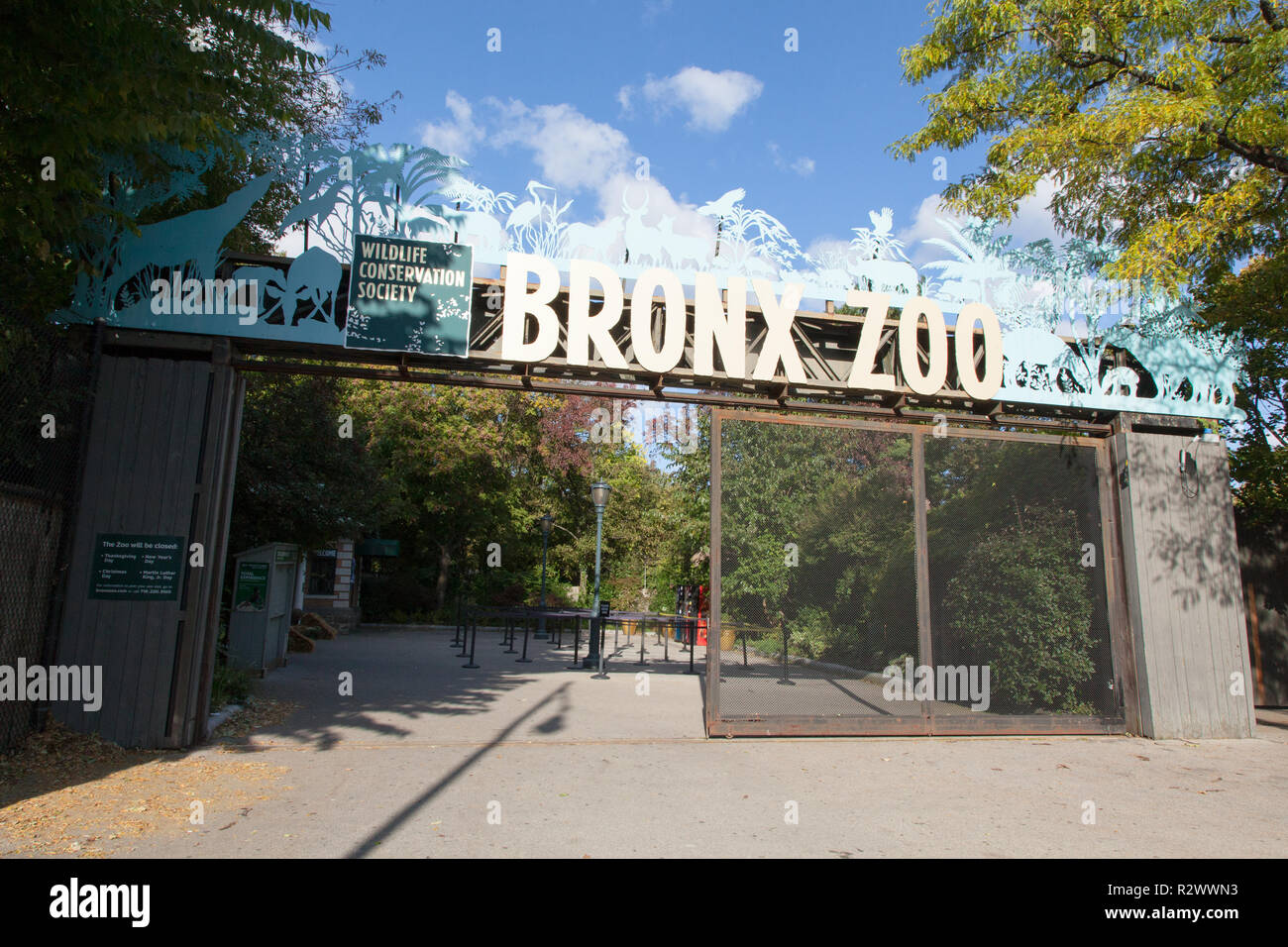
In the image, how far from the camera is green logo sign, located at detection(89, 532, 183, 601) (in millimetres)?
6930

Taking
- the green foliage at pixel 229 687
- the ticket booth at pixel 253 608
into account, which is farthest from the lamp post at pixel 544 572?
the green foliage at pixel 229 687

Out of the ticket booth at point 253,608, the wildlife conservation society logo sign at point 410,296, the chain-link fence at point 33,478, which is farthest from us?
the ticket booth at point 253,608

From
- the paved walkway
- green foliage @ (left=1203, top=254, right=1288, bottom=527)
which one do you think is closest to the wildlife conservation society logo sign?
the paved walkway

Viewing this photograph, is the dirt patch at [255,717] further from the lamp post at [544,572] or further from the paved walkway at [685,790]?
the lamp post at [544,572]

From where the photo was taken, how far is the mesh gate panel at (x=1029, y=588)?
912 cm

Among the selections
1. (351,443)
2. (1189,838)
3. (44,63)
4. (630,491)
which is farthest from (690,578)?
(44,63)

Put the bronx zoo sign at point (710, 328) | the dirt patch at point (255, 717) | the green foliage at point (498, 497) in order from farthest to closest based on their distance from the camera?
the green foliage at point (498, 497)
the bronx zoo sign at point (710, 328)
the dirt patch at point (255, 717)

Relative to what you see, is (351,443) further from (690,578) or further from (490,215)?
(690,578)

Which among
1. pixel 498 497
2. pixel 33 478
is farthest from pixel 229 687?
pixel 498 497

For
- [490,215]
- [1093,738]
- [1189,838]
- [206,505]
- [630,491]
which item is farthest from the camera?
[630,491]

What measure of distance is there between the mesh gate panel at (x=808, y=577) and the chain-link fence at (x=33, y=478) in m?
6.34

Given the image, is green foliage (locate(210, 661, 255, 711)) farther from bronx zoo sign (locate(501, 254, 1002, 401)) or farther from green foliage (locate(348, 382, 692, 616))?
green foliage (locate(348, 382, 692, 616))

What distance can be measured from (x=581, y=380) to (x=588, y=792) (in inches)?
192

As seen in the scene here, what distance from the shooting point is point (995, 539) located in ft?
31.5
